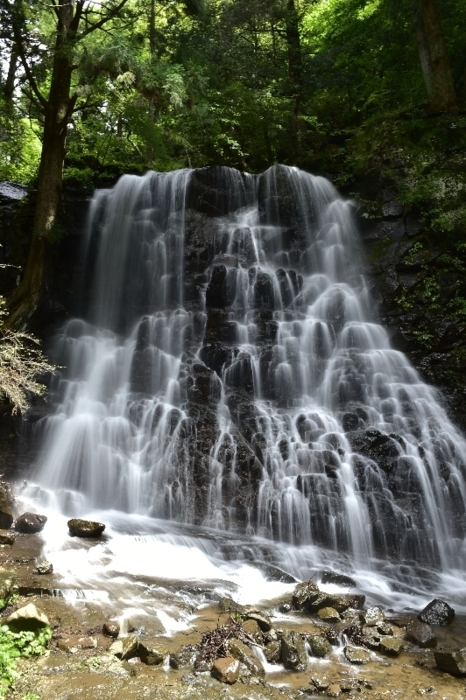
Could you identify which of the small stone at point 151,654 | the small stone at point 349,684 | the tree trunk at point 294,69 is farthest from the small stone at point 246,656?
the tree trunk at point 294,69

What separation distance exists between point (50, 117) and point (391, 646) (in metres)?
14.2

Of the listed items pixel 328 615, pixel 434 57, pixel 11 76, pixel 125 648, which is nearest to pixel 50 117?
pixel 11 76

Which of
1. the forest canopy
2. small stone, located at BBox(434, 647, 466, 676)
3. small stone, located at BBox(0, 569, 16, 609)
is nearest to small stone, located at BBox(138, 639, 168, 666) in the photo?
small stone, located at BBox(0, 569, 16, 609)

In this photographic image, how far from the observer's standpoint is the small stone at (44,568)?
6703mm

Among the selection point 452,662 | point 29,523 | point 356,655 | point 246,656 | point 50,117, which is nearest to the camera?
point 246,656

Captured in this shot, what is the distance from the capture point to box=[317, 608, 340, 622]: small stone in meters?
6.34

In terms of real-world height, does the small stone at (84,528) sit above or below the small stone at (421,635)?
above

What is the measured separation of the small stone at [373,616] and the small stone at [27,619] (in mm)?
3819

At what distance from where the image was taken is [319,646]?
556cm

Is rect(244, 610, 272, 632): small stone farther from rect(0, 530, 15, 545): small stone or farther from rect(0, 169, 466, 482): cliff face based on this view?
rect(0, 169, 466, 482): cliff face

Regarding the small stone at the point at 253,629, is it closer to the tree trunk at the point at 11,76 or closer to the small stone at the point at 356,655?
the small stone at the point at 356,655

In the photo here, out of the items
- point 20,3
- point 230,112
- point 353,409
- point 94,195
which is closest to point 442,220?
point 353,409

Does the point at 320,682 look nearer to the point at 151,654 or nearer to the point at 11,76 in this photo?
the point at 151,654

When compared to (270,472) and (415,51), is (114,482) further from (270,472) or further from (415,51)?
(415,51)
